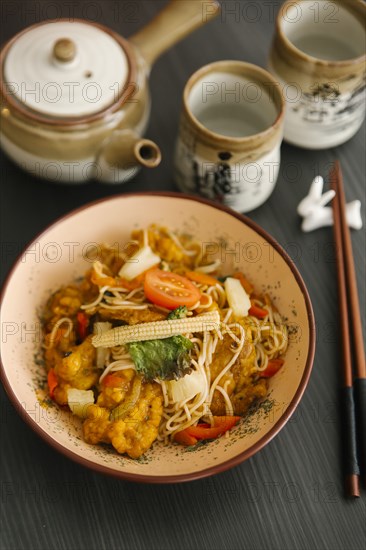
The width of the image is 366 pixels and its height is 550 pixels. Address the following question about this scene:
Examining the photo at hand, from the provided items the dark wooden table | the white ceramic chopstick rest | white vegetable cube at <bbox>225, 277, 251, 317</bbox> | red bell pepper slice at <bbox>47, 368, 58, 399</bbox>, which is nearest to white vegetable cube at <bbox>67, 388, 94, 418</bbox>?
red bell pepper slice at <bbox>47, 368, 58, 399</bbox>

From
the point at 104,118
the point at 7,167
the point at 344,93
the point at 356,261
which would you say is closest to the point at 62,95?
the point at 104,118

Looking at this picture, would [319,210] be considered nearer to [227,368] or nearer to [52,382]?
[227,368]

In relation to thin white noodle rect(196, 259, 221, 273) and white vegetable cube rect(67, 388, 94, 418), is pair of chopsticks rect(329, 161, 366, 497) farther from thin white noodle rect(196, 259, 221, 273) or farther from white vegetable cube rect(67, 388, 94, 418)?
white vegetable cube rect(67, 388, 94, 418)

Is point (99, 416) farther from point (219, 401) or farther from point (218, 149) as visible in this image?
point (218, 149)

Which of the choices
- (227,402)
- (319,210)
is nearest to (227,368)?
(227,402)

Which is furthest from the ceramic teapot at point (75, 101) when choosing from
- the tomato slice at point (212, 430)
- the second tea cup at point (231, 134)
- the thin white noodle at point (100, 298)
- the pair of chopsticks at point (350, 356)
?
the tomato slice at point (212, 430)

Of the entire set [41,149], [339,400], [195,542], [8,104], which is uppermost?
[8,104]
